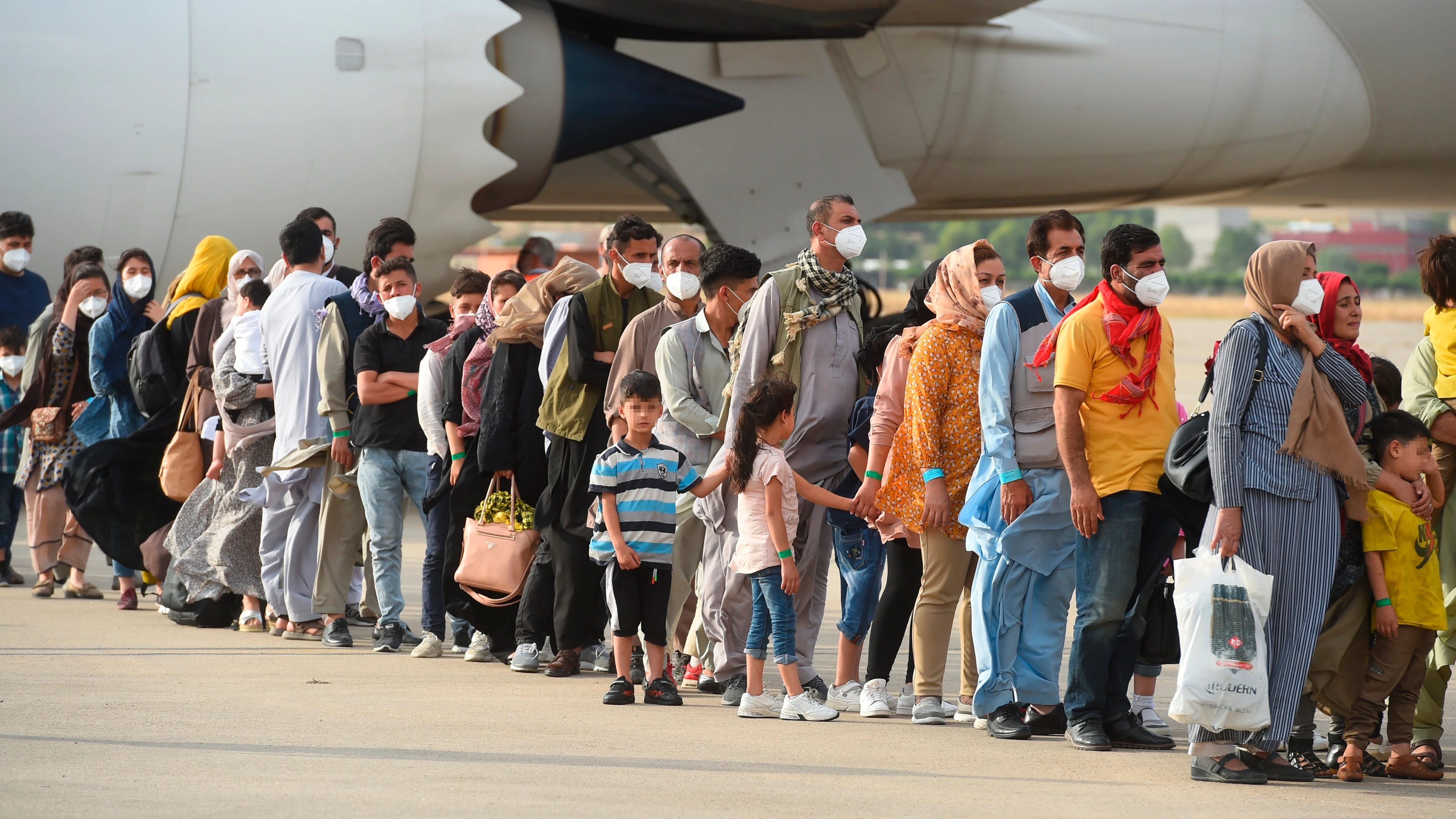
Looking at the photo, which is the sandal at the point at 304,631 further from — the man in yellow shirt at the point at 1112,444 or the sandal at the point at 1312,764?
the sandal at the point at 1312,764

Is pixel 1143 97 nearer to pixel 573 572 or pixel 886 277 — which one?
pixel 573 572

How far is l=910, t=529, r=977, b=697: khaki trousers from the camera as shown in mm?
5184

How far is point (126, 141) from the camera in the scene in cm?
854

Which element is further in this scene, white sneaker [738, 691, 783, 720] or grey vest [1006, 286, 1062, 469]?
white sneaker [738, 691, 783, 720]

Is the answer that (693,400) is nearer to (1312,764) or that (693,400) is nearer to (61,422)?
(1312,764)

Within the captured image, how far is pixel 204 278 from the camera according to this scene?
307 inches

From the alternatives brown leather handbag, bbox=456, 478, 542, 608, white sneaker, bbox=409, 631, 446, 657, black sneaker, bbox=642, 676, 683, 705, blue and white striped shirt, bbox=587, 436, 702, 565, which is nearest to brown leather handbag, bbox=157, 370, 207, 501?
white sneaker, bbox=409, 631, 446, 657

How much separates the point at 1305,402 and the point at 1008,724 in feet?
4.57

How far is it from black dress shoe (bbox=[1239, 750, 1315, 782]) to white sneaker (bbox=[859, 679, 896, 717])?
1361 millimetres

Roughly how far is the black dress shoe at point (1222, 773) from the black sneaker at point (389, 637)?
11.9 feet

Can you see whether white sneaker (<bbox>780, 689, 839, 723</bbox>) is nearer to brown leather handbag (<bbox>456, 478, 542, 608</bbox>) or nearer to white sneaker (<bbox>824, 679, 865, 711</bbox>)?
white sneaker (<bbox>824, 679, 865, 711</bbox>)

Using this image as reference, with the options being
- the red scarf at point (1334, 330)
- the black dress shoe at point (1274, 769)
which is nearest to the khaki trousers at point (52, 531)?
the black dress shoe at point (1274, 769)

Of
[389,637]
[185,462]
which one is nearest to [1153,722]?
[389,637]

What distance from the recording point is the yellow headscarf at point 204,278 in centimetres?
771
